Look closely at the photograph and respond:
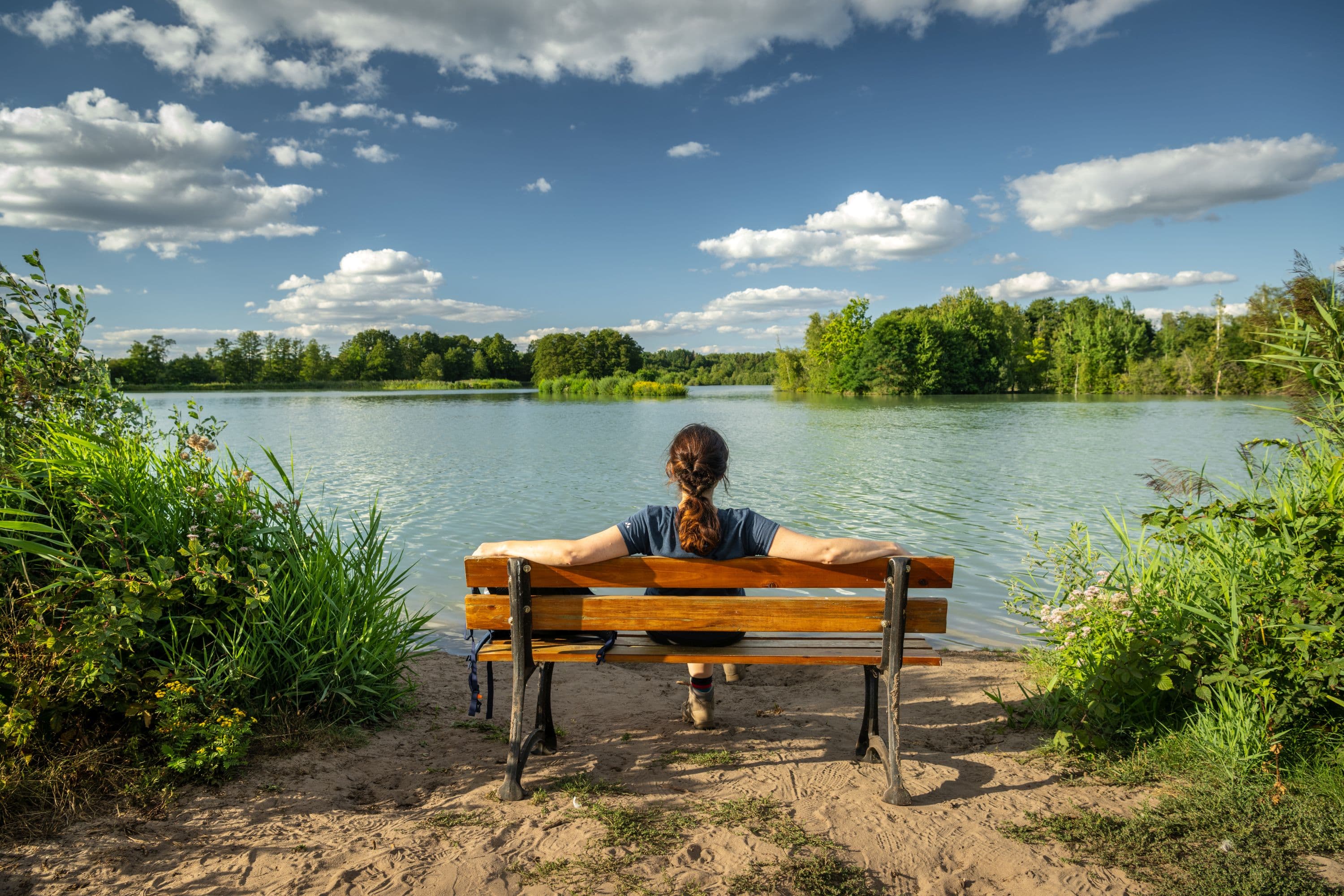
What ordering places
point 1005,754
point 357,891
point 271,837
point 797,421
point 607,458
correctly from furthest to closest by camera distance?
point 797,421, point 607,458, point 1005,754, point 271,837, point 357,891

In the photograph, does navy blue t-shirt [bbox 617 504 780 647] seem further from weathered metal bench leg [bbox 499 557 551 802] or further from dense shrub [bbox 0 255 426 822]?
dense shrub [bbox 0 255 426 822]

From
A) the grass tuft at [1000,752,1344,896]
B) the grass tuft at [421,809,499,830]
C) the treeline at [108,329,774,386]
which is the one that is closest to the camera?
the grass tuft at [1000,752,1344,896]

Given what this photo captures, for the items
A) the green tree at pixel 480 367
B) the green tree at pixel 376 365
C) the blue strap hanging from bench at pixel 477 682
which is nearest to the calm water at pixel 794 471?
the blue strap hanging from bench at pixel 477 682

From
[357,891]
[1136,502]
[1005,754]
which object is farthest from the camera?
[1136,502]

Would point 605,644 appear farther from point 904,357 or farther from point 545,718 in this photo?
point 904,357

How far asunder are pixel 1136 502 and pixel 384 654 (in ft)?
39.6

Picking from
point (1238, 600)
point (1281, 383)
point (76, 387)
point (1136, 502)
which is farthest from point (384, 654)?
point (1136, 502)

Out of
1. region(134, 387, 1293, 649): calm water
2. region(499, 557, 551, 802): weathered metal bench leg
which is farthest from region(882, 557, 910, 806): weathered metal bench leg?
region(134, 387, 1293, 649): calm water

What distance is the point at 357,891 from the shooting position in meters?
2.39

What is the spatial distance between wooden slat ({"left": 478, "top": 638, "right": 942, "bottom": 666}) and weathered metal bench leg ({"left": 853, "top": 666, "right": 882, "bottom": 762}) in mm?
255

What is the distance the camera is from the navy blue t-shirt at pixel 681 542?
3297 millimetres

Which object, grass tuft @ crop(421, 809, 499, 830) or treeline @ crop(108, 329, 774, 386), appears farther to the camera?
treeline @ crop(108, 329, 774, 386)

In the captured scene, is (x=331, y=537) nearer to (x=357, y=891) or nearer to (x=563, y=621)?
(x=563, y=621)

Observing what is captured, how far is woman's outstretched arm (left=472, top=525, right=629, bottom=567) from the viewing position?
3086 millimetres
